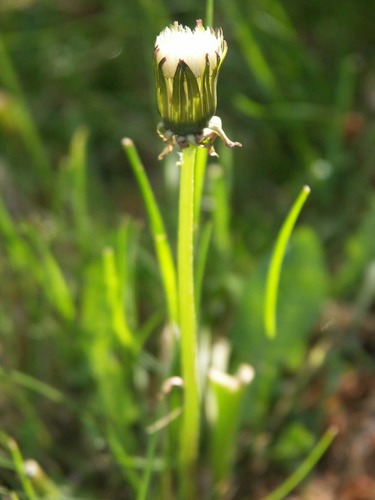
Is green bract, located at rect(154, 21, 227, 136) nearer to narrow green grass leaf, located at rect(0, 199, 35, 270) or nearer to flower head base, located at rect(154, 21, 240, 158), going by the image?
flower head base, located at rect(154, 21, 240, 158)

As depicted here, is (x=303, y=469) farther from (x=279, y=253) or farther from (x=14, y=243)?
(x=14, y=243)

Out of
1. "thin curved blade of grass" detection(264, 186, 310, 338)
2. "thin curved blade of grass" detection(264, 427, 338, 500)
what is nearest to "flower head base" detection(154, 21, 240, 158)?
"thin curved blade of grass" detection(264, 186, 310, 338)

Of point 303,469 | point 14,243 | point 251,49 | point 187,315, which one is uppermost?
point 251,49

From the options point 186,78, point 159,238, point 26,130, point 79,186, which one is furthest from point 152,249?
point 186,78

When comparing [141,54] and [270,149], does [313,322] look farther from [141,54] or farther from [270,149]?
[141,54]

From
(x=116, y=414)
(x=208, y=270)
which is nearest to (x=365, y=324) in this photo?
(x=208, y=270)

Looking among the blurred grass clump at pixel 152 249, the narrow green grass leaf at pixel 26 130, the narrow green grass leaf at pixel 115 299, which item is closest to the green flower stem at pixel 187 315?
the blurred grass clump at pixel 152 249

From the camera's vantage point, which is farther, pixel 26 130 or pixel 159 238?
pixel 26 130

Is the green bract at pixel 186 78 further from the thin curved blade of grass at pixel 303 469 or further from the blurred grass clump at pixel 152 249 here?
the thin curved blade of grass at pixel 303 469

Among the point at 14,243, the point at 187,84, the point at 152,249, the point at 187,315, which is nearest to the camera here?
the point at 187,84
